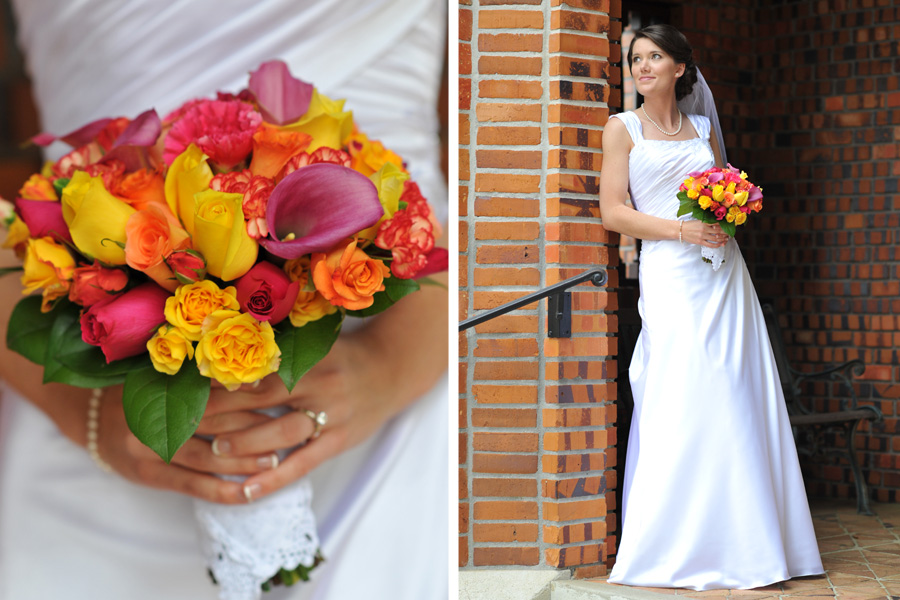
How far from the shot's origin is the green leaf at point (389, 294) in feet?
4.47

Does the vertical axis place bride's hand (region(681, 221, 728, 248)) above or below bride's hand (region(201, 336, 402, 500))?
above

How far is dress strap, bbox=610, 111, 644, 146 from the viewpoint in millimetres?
2881

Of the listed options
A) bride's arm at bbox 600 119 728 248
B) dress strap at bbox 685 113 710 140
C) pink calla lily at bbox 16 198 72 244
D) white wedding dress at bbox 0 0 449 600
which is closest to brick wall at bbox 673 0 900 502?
dress strap at bbox 685 113 710 140

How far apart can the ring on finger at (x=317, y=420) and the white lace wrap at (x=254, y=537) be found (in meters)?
0.09

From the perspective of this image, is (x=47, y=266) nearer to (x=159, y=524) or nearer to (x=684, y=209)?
(x=159, y=524)

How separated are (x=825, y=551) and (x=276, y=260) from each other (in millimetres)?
2923

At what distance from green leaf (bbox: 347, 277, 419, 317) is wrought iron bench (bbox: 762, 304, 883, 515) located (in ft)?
10.7

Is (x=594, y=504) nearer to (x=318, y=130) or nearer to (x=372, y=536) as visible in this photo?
(x=372, y=536)

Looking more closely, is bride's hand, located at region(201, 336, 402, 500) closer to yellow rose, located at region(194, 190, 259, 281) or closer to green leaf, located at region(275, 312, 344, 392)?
green leaf, located at region(275, 312, 344, 392)

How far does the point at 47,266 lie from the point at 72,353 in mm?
138

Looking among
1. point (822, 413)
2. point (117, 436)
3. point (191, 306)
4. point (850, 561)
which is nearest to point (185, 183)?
point (191, 306)

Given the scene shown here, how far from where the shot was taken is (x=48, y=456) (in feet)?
4.60

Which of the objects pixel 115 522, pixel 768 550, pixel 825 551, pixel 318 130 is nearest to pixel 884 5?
pixel 825 551

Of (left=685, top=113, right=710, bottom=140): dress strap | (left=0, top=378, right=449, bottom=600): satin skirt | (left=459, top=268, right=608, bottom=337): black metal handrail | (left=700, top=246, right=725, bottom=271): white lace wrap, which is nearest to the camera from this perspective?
(left=0, top=378, right=449, bottom=600): satin skirt
